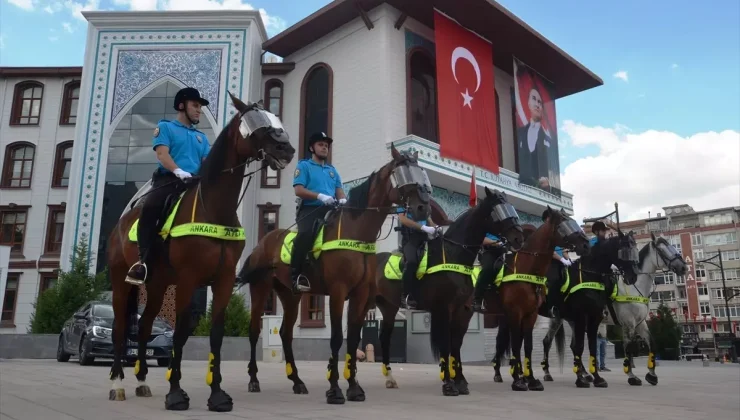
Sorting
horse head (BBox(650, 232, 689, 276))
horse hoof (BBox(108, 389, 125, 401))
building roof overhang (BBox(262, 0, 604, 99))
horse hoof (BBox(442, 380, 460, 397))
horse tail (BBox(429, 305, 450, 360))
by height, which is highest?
building roof overhang (BBox(262, 0, 604, 99))

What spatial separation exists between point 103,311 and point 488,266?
34.7ft

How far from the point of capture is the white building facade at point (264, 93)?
23.8 m

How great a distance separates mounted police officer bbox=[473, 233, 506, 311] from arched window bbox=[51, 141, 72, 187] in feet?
83.0

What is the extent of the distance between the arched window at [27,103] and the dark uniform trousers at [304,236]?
27.4 metres

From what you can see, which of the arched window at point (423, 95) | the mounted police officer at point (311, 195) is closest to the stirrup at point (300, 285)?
the mounted police officer at point (311, 195)

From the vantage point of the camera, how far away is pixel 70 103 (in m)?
29.4

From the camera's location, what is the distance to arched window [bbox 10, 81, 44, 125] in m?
29.4

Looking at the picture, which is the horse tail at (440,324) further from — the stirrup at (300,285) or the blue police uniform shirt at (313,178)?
the blue police uniform shirt at (313,178)

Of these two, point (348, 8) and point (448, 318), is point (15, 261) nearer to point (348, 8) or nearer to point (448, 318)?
point (348, 8)

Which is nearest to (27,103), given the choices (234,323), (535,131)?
(234,323)

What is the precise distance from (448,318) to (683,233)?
83976mm

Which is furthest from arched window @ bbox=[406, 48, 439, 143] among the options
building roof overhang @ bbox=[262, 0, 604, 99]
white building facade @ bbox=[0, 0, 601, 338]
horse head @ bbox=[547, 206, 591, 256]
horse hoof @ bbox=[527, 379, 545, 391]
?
horse hoof @ bbox=[527, 379, 545, 391]

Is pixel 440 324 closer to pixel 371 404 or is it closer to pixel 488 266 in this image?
pixel 488 266

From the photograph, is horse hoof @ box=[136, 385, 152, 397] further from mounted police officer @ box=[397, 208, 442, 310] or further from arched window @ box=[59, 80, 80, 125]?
arched window @ box=[59, 80, 80, 125]
